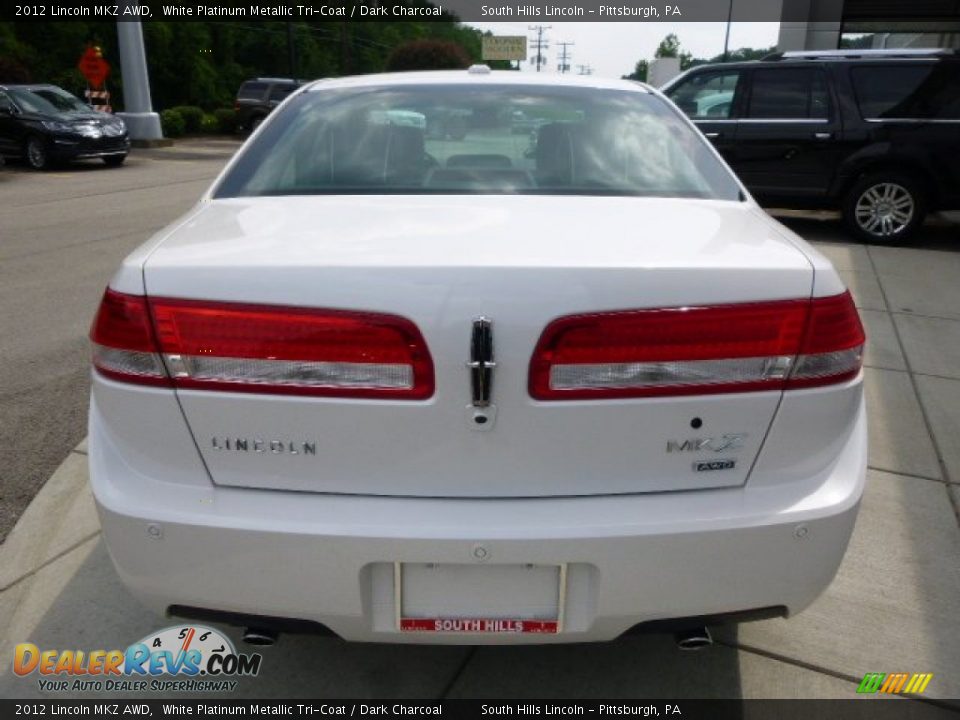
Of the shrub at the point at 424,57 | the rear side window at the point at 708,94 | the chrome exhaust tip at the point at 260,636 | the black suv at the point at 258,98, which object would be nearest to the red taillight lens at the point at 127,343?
the chrome exhaust tip at the point at 260,636

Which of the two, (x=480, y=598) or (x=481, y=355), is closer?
(x=481, y=355)

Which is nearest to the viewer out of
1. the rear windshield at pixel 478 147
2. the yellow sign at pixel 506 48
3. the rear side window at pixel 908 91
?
the rear windshield at pixel 478 147

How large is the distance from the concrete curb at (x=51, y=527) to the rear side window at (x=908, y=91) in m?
8.37

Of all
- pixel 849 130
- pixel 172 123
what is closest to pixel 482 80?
pixel 849 130

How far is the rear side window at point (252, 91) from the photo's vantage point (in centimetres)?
2795

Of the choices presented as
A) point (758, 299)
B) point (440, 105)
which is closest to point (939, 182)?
point (440, 105)

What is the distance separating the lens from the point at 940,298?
678 centimetres

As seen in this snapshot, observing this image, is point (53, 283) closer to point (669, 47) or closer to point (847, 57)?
point (847, 57)

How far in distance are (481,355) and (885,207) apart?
850 cm

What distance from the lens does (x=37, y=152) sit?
54.4ft

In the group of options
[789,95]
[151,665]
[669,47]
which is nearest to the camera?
[151,665]

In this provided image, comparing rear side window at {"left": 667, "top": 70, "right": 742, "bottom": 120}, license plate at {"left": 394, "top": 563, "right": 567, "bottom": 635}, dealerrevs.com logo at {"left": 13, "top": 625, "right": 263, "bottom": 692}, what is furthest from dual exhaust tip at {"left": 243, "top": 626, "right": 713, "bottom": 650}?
rear side window at {"left": 667, "top": 70, "right": 742, "bottom": 120}

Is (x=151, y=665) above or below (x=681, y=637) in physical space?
below

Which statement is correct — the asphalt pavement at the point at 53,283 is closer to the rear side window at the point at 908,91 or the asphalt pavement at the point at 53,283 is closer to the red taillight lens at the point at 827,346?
the red taillight lens at the point at 827,346
